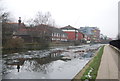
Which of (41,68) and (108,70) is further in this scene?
(41,68)

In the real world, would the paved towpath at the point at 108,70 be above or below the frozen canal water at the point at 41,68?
above

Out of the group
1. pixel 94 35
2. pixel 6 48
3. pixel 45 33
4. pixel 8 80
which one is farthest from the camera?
pixel 94 35

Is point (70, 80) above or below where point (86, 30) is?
below

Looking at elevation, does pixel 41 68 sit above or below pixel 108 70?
below

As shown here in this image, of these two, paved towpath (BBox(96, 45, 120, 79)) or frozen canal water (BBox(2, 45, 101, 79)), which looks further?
frozen canal water (BBox(2, 45, 101, 79))

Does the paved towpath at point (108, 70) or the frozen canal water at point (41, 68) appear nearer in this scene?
the paved towpath at point (108, 70)

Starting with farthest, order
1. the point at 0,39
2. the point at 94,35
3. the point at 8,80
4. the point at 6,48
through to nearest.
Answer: the point at 94,35, the point at 6,48, the point at 0,39, the point at 8,80

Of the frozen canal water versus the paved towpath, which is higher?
the paved towpath

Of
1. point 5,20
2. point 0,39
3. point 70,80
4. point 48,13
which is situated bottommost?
point 70,80

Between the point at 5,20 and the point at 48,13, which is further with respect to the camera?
the point at 48,13

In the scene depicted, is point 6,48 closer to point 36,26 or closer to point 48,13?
point 36,26

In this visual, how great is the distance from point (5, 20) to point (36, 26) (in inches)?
1081

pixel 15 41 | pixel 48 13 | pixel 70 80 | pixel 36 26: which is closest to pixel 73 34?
pixel 48 13

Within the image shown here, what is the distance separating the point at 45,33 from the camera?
2437 inches
